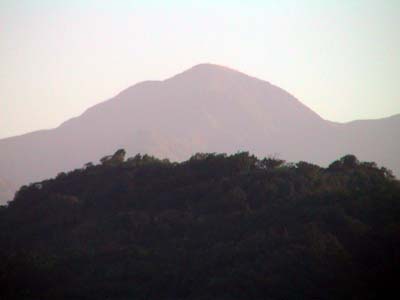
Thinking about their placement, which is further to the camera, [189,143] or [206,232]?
[189,143]

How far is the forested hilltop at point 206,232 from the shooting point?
26219 millimetres

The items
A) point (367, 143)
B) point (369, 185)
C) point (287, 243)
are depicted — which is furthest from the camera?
point (367, 143)

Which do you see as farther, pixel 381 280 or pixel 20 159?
pixel 20 159

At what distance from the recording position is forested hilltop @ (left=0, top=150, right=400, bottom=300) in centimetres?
2622

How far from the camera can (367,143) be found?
184 m

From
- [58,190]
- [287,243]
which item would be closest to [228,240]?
[287,243]

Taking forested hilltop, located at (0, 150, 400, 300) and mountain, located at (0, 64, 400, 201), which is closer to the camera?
forested hilltop, located at (0, 150, 400, 300)

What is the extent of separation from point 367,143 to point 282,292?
166 m

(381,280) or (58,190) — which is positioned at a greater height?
(58,190)

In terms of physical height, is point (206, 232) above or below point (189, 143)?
below

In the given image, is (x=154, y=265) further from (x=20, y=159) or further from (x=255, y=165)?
(x=20, y=159)

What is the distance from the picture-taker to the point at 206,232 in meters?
32.8

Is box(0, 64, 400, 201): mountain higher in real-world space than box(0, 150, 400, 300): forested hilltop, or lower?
higher

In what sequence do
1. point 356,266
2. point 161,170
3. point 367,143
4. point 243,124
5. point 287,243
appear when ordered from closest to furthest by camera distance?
point 356,266 < point 287,243 < point 161,170 < point 367,143 < point 243,124
